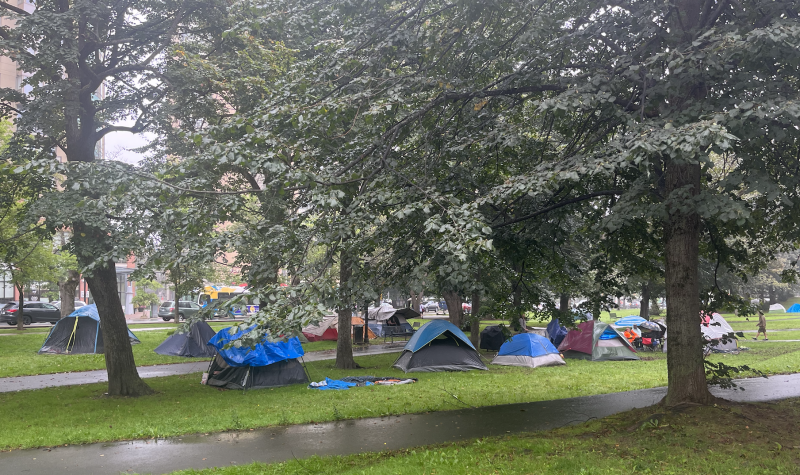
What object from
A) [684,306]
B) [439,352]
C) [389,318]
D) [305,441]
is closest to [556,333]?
[439,352]

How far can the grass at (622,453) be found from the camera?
589 centimetres

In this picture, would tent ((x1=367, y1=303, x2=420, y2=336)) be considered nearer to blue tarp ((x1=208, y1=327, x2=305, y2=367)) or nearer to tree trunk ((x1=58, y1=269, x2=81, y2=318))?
tree trunk ((x1=58, y1=269, x2=81, y2=318))

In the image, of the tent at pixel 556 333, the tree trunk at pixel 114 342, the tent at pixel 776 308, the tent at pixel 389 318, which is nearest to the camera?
the tree trunk at pixel 114 342

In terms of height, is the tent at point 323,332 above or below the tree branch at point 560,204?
below

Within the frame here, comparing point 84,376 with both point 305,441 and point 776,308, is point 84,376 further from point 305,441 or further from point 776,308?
point 776,308

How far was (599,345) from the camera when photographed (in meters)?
17.8

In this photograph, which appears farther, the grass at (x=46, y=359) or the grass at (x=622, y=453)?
the grass at (x=46, y=359)

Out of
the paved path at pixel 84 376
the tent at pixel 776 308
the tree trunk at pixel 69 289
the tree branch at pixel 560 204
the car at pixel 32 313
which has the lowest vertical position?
the tent at pixel 776 308

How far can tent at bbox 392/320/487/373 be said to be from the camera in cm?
1495

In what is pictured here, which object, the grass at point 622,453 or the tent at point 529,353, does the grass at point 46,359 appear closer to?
the tent at point 529,353

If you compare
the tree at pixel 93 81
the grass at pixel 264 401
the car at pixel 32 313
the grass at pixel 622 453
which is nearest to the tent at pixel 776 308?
the grass at pixel 264 401

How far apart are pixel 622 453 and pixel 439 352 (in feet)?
29.0

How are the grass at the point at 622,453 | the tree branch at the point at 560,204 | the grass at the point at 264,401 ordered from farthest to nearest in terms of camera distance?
the grass at the point at 264,401
the tree branch at the point at 560,204
the grass at the point at 622,453

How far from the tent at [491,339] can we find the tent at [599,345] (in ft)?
8.09
